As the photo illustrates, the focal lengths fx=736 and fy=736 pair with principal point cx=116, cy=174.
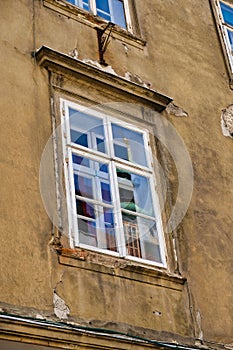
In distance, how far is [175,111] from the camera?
8531 millimetres

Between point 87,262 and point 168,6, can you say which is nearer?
point 87,262

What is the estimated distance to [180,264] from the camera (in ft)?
24.2

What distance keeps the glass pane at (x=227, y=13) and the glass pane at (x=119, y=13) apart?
78.0 inches

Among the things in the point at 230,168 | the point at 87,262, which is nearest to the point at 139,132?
the point at 230,168

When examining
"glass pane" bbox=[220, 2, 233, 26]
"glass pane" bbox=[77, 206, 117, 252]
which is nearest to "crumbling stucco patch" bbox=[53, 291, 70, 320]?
"glass pane" bbox=[77, 206, 117, 252]

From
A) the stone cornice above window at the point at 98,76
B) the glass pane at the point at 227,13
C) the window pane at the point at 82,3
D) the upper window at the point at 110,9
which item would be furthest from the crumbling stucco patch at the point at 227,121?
the window pane at the point at 82,3

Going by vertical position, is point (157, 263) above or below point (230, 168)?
below

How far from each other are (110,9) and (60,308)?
427 centimetres

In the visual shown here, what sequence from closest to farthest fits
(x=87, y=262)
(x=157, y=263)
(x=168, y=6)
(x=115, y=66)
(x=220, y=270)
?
1. (x=87, y=262)
2. (x=157, y=263)
3. (x=220, y=270)
4. (x=115, y=66)
5. (x=168, y=6)

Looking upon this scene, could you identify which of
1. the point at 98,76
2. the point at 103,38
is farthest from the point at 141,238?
the point at 103,38

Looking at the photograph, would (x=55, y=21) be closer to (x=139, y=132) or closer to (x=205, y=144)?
(x=139, y=132)

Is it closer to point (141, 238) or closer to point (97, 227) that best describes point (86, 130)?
point (97, 227)

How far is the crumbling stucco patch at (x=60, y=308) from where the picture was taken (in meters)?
6.17

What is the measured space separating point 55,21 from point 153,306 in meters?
3.31
